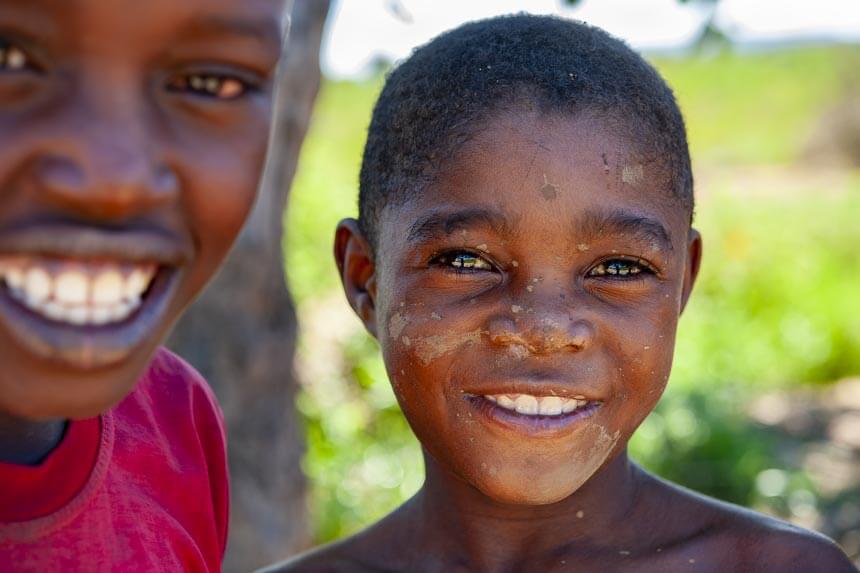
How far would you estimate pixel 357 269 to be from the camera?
234 centimetres

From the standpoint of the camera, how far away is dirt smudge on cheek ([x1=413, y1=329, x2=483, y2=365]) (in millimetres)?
1968

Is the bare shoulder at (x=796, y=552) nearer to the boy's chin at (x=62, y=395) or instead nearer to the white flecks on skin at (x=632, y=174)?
the white flecks on skin at (x=632, y=174)

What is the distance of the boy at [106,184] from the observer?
117cm

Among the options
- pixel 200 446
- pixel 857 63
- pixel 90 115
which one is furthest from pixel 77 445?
pixel 857 63

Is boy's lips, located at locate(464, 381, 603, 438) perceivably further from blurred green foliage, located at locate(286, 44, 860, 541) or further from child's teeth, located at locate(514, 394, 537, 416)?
blurred green foliage, located at locate(286, 44, 860, 541)

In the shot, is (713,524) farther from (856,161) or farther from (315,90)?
(856,161)

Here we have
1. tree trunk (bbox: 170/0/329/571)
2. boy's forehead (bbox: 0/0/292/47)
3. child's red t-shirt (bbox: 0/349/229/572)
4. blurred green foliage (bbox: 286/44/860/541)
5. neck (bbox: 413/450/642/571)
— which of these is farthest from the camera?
blurred green foliage (bbox: 286/44/860/541)

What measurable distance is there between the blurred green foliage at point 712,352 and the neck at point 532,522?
2.54 feet

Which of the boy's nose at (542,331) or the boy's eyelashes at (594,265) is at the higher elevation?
the boy's eyelashes at (594,265)

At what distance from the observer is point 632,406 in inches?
79.4

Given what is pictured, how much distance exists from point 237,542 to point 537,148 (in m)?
1.93

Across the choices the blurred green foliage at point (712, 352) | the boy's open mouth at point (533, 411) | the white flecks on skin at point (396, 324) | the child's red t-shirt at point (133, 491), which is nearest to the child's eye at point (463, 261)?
the white flecks on skin at point (396, 324)

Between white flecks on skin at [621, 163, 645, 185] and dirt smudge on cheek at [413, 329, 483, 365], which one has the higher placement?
white flecks on skin at [621, 163, 645, 185]

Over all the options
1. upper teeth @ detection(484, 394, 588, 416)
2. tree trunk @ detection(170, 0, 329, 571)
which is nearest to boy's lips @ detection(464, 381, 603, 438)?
upper teeth @ detection(484, 394, 588, 416)
